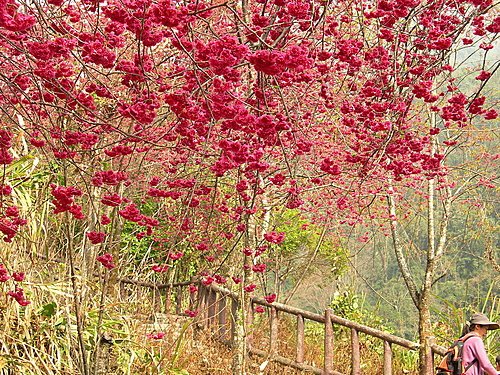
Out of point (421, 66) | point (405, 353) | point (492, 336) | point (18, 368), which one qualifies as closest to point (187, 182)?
point (421, 66)

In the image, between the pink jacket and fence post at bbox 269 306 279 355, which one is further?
fence post at bbox 269 306 279 355

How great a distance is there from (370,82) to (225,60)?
6.21ft

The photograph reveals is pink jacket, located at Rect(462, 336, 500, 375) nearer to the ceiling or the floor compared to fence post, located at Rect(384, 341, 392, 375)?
nearer to the ceiling

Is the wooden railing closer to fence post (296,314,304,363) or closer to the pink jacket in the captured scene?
fence post (296,314,304,363)

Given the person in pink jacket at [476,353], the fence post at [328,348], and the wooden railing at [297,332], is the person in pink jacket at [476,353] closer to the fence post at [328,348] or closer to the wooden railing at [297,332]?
the wooden railing at [297,332]

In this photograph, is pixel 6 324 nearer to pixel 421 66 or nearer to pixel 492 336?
pixel 421 66

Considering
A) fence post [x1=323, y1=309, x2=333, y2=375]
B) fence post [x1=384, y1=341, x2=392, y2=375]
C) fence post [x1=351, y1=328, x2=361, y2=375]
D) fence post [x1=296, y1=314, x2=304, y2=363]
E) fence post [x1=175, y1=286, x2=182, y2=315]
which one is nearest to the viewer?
fence post [x1=384, y1=341, x2=392, y2=375]

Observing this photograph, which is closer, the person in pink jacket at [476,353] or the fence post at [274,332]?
the person in pink jacket at [476,353]

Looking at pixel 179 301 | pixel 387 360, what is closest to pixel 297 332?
pixel 387 360

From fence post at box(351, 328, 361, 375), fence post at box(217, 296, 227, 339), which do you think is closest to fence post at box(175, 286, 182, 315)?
fence post at box(217, 296, 227, 339)

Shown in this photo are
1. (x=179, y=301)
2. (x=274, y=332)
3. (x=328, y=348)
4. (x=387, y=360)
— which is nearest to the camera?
(x=387, y=360)

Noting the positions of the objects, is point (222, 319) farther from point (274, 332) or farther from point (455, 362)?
point (455, 362)

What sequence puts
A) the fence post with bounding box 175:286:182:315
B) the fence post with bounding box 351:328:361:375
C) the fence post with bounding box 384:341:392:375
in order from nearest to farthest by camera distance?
1. the fence post with bounding box 384:341:392:375
2. the fence post with bounding box 351:328:361:375
3. the fence post with bounding box 175:286:182:315

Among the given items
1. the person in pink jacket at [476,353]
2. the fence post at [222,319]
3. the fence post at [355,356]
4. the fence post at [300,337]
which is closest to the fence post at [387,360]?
the fence post at [355,356]
